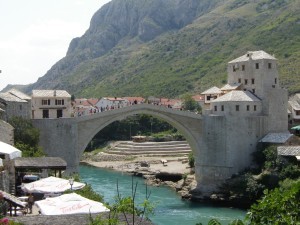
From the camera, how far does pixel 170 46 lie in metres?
123

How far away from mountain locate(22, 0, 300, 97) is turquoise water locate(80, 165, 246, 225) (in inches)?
1230

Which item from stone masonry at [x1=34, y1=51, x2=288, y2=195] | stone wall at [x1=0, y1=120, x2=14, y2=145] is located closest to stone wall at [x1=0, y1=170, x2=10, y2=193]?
stone wall at [x1=0, y1=120, x2=14, y2=145]

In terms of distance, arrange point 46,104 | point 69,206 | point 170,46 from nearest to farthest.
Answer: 1. point 69,206
2. point 46,104
3. point 170,46

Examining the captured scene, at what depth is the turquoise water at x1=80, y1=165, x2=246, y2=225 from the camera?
113 ft

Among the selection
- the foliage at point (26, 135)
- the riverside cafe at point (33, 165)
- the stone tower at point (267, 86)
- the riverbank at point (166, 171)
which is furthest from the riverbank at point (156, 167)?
the riverside cafe at point (33, 165)

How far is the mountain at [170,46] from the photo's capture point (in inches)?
3684

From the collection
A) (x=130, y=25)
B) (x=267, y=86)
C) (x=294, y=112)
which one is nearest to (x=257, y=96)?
(x=267, y=86)

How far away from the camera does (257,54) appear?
1740 inches

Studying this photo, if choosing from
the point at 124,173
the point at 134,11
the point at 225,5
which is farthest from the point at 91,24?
the point at 124,173

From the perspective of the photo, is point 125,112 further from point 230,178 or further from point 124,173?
point 124,173

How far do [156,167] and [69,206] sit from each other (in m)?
40.9

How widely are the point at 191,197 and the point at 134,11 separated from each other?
12080 cm

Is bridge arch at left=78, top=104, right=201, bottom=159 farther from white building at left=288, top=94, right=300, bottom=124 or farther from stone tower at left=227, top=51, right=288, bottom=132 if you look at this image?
white building at left=288, top=94, right=300, bottom=124

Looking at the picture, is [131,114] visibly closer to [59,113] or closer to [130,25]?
[59,113]
